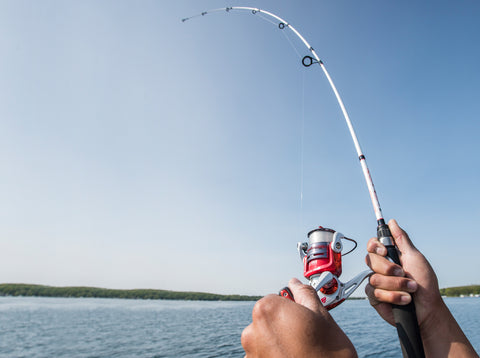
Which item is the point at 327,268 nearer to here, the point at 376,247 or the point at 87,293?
the point at 376,247

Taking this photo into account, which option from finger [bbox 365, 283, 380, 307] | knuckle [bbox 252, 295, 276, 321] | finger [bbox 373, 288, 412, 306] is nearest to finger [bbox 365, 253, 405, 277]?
finger [bbox 373, 288, 412, 306]

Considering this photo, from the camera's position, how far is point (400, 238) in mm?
2176

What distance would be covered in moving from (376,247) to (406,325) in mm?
558

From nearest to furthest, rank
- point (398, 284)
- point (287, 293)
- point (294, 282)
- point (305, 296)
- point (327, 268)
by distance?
point (305, 296)
point (287, 293)
point (294, 282)
point (398, 284)
point (327, 268)

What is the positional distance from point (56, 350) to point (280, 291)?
20.9 meters

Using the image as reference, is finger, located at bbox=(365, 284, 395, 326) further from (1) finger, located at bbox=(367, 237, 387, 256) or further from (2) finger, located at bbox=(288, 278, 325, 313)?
(2) finger, located at bbox=(288, 278, 325, 313)

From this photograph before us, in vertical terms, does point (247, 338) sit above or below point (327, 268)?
below

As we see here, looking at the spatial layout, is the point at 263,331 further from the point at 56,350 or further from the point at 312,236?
the point at 56,350

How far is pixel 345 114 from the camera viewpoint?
12.6 feet

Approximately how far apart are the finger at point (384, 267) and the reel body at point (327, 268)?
0.08 meters

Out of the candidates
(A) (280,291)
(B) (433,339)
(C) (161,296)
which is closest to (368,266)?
(B) (433,339)

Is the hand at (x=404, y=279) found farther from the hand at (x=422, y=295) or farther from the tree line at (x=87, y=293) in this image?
the tree line at (x=87, y=293)

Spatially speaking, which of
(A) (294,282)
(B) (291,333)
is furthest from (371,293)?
(B) (291,333)

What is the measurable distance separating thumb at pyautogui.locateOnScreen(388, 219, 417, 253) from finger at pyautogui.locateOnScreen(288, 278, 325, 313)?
1.12 metres
